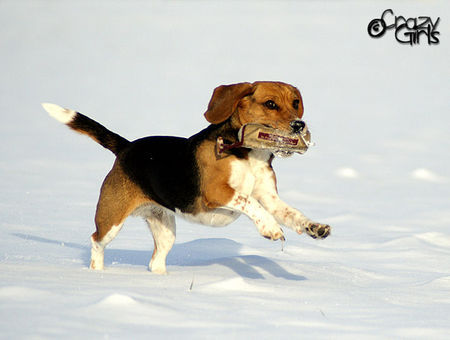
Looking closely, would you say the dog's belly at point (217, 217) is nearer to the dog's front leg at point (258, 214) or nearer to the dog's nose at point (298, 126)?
the dog's front leg at point (258, 214)

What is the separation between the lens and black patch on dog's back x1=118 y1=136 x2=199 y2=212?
6590 millimetres

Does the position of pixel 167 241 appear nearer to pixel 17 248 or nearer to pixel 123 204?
pixel 123 204

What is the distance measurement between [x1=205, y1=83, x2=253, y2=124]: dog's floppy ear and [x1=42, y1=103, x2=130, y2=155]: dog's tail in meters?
1.36

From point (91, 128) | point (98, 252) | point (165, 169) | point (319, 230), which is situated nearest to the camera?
point (319, 230)

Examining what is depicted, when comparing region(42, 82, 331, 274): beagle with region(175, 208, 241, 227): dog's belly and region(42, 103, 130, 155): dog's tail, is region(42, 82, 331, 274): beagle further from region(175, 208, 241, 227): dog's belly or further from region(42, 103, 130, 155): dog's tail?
region(42, 103, 130, 155): dog's tail

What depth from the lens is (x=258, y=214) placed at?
5918mm

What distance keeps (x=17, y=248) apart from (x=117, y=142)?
5.67 feet

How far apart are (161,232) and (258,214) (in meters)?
1.75

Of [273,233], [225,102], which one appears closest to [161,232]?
[225,102]

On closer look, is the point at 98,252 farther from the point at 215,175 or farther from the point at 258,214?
the point at 258,214

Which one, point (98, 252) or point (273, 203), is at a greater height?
point (273, 203)

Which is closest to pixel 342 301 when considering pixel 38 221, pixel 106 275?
pixel 106 275

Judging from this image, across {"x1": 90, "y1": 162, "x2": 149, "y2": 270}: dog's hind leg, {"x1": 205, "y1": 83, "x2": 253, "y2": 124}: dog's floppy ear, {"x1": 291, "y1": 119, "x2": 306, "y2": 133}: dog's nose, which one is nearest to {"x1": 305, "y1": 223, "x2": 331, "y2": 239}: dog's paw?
{"x1": 291, "y1": 119, "x2": 306, "y2": 133}: dog's nose

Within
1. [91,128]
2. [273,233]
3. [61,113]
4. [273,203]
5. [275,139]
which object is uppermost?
[61,113]
